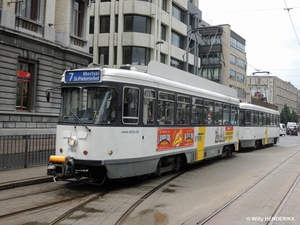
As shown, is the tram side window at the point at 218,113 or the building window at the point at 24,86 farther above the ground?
the building window at the point at 24,86

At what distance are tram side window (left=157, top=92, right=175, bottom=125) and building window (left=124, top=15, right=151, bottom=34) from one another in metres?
25.4

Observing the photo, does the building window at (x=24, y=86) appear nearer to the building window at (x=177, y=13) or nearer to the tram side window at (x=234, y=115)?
the tram side window at (x=234, y=115)

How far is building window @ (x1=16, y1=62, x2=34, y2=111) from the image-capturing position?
56.8 ft

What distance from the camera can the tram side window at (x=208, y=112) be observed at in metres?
12.9

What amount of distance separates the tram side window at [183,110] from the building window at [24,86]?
1017 cm

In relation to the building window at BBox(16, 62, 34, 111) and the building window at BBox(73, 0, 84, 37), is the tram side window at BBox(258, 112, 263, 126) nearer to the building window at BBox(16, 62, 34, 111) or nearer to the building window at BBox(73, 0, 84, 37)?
the building window at BBox(73, 0, 84, 37)

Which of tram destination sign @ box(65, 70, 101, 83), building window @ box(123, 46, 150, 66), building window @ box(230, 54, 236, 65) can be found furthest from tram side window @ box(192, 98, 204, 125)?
building window @ box(230, 54, 236, 65)

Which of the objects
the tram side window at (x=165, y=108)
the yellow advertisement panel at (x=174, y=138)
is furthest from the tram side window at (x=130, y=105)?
the yellow advertisement panel at (x=174, y=138)

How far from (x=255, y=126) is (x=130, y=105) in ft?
50.8

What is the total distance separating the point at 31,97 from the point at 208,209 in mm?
14001

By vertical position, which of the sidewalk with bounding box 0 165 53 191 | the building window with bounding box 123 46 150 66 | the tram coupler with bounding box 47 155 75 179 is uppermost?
the building window with bounding box 123 46 150 66

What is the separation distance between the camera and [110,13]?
3522 centimetres

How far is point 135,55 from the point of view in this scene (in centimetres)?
3397

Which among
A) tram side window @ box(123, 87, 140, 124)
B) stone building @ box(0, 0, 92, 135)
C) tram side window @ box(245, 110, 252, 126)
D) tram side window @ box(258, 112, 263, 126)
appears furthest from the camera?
tram side window @ box(258, 112, 263, 126)
